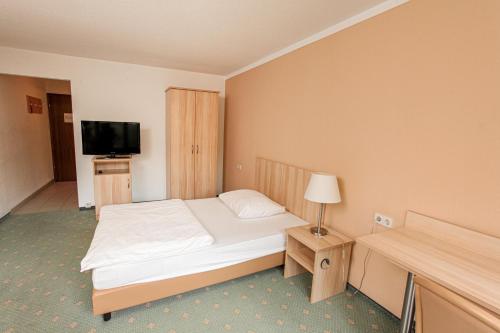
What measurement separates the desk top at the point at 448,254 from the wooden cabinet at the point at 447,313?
27cm

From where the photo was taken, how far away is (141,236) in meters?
2.16

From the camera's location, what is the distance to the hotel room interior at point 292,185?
150 centimetres

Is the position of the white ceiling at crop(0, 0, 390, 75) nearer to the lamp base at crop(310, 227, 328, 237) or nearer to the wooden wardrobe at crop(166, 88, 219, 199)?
the wooden wardrobe at crop(166, 88, 219, 199)

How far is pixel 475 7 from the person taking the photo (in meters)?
1.48

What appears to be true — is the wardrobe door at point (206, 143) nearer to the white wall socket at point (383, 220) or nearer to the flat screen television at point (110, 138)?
the flat screen television at point (110, 138)

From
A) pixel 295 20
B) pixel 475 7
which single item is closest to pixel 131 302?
pixel 295 20

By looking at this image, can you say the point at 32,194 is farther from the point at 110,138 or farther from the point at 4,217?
the point at 110,138

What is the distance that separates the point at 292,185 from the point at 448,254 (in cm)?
175

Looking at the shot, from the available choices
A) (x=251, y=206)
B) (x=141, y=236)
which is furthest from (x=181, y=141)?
(x=141, y=236)

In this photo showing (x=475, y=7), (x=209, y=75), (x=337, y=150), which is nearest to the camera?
(x=475, y=7)

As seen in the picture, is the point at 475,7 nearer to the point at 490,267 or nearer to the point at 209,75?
the point at 490,267

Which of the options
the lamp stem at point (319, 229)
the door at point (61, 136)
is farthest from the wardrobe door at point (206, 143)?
Result: the door at point (61, 136)

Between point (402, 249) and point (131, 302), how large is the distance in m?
1.96

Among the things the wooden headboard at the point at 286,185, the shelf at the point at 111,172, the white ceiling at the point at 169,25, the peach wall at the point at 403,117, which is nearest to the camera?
the peach wall at the point at 403,117
